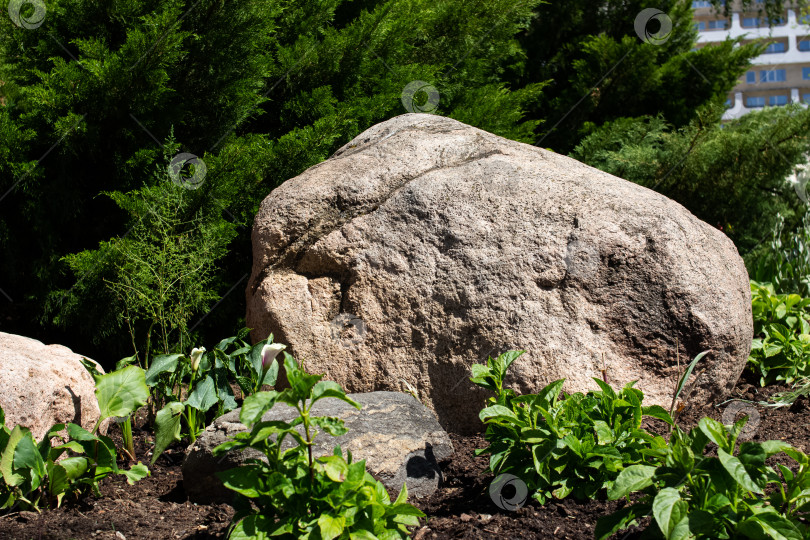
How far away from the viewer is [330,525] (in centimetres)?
193

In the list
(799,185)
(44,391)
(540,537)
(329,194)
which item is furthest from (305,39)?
(799,185)

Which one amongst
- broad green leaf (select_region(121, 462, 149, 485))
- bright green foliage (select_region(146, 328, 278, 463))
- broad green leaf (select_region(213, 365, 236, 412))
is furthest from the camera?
broad green leaf (select_region(213, 365, 236, 412))

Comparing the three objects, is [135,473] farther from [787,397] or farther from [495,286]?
[787,397]

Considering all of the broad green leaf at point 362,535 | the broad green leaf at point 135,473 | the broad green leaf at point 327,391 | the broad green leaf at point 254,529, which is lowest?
the broad green leaf at point 135,473

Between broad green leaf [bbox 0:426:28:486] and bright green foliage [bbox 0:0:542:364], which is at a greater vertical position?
bright green foliage [bbox 0:0:542:364]

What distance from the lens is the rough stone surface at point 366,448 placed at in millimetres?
2760

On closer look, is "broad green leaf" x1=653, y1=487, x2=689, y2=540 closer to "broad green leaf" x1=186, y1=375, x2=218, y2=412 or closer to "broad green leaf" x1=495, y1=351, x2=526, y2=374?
"broad green leaf" x1=495, y1=351, x2=526, y2=374

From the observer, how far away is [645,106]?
7840 mm

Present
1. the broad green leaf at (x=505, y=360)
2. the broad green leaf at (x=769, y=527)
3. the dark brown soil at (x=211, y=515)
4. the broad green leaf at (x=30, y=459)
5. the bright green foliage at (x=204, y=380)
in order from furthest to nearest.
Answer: the bright green foliage at (x=204, y=380), the broad green leaf at (x=505, y=360), the broad green leaf at (x=30, y=459), the dark brown soil at (x=211, y=515), the broad green leaf at (x=769, y=527)

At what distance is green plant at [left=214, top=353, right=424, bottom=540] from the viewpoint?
1.98m

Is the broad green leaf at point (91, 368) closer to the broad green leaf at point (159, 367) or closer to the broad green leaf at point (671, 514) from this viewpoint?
the broad green leaf at point (159, 367)

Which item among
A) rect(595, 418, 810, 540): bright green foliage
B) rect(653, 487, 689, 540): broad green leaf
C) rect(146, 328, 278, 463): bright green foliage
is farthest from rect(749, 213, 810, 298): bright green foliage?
rect(146, 328, 278, 463): bright green foliage

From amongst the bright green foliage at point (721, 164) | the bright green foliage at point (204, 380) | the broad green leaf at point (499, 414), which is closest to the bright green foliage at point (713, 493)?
the broad green leaf at point (499, 414)

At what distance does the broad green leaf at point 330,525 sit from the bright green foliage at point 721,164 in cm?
512
